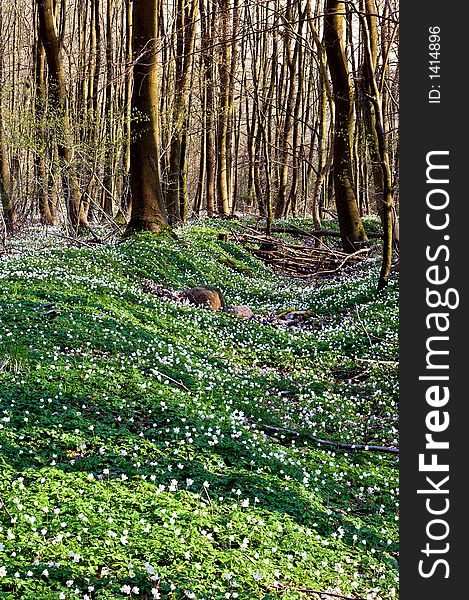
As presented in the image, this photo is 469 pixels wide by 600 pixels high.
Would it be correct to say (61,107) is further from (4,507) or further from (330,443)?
(4,507)

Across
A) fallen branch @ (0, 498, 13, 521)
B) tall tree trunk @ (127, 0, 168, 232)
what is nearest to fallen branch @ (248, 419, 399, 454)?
fallen branch @ (0, 498, 13, 521)

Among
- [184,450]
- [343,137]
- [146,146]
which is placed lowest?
[184,450]

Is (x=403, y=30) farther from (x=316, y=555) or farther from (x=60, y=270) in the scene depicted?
(x=60, y=270)

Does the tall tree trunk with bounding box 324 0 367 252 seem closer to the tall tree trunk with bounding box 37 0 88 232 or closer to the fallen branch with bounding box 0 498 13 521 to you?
the tall tree trunk with bounding box 37 0 88 232

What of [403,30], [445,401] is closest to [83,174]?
[403,30]

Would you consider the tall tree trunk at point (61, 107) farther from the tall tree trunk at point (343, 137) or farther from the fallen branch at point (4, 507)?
the fallen branch at point (4, 507)

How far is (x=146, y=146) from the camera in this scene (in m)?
18.6

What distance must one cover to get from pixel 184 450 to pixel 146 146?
1395 centimetres

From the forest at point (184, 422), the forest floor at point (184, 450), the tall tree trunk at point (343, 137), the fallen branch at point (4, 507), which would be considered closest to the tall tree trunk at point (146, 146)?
the forest at point (184, 422)

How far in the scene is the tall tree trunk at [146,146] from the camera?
1850cm

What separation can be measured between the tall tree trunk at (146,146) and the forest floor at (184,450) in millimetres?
5794

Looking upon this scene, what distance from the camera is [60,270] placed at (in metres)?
13.3

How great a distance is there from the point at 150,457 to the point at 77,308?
15.7ft

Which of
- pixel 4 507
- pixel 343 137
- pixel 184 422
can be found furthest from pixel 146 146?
pixel 4 507
